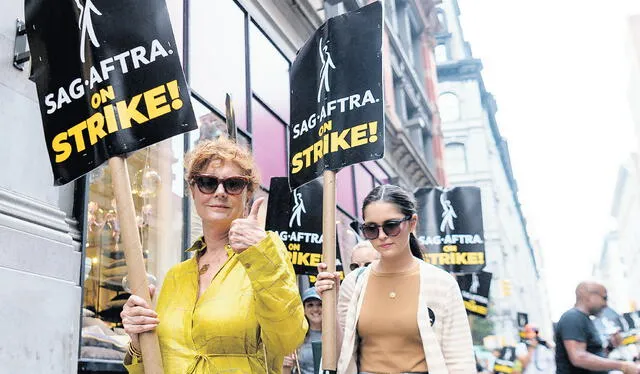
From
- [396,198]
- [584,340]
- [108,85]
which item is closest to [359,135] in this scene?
[396,198]

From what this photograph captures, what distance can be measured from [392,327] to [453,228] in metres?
6.29

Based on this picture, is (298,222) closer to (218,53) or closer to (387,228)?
(387,228)

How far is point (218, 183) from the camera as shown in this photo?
273 cm

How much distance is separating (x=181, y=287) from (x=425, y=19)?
1001 inches

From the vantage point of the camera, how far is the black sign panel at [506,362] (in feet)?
44.4

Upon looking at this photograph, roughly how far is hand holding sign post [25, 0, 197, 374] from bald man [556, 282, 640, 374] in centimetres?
446

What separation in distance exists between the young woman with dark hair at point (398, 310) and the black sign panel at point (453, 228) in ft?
18.9

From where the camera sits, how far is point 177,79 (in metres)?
2.74

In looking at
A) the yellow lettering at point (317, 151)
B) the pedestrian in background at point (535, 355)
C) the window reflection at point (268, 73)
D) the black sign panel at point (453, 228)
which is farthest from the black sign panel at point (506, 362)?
the yellow lettering at point (317, 151)

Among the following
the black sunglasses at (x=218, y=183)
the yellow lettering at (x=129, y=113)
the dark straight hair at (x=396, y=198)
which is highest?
the yellow lettering at (x=129, y=113)

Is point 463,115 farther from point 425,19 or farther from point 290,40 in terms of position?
point 290,40

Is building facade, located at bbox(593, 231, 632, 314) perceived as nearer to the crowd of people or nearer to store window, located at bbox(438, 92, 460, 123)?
store window, located at bbox(438, 92, 460, 123)

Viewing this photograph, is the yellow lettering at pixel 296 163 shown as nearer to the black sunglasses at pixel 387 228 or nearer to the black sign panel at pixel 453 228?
the black sunglasses at pixel 387 228

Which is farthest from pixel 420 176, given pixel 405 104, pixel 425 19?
pixel 425 19
